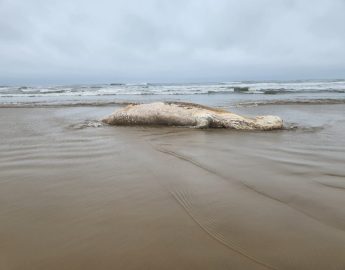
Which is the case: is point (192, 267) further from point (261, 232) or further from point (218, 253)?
point (261, 232)

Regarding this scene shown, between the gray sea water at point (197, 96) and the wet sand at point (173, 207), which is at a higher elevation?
the wet sand at point (173, 207)

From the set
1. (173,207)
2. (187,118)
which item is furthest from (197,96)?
(173,207)

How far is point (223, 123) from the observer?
864cm

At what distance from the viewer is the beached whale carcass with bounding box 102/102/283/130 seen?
849 centimetres

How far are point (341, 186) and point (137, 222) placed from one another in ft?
7.69

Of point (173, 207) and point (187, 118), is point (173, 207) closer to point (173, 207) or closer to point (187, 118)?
point (173, 207)

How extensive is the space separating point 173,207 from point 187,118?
6.10 metres

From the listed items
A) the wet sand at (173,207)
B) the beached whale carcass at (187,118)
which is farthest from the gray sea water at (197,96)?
the wet sand at (173,207)

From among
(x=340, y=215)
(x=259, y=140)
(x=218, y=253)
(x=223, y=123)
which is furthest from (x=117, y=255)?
(x=223, y=123)

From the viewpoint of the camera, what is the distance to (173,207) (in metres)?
3.15

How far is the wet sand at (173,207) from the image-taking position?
231 centimetres

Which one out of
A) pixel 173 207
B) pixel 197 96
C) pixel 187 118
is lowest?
pixel 197 96

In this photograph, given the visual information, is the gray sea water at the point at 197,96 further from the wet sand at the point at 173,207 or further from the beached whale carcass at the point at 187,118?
the wet sand at the point at 173,207

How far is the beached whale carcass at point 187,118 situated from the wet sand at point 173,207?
2.56 meters
